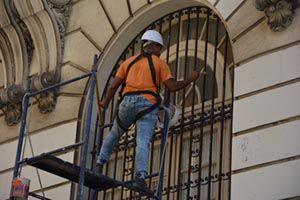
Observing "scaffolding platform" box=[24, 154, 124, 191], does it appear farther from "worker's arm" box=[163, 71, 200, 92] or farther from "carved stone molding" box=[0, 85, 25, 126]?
"carved stone molding" box=[0, 85, 25, 126]

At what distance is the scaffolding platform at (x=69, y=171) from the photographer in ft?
37.9

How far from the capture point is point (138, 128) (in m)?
11.8

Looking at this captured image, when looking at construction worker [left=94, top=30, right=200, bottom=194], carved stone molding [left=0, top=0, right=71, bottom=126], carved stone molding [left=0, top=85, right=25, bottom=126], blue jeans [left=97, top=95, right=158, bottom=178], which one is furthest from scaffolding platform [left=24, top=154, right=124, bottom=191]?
carved stone molding [left=0, top=85, right=25, bottom=126]

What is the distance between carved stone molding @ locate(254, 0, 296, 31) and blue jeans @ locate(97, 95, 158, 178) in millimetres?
2071

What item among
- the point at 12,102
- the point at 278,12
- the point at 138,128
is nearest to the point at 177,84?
the point at 138,128

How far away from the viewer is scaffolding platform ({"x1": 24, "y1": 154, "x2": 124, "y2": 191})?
11539 millimetres

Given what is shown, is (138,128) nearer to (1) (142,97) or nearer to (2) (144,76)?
(1) (142,97)

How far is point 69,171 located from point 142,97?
1.17 m

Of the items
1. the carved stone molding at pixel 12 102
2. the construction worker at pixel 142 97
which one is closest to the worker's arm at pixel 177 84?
the construction worker at pixel 142 97

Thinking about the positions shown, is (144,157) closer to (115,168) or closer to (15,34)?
(115,168)

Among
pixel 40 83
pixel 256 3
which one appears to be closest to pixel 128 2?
pixel 40 83

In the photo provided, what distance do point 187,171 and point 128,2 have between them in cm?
298

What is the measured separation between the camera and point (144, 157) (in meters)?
11.5

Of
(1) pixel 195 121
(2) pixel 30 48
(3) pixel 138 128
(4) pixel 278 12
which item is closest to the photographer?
(3) pixel 138 128
